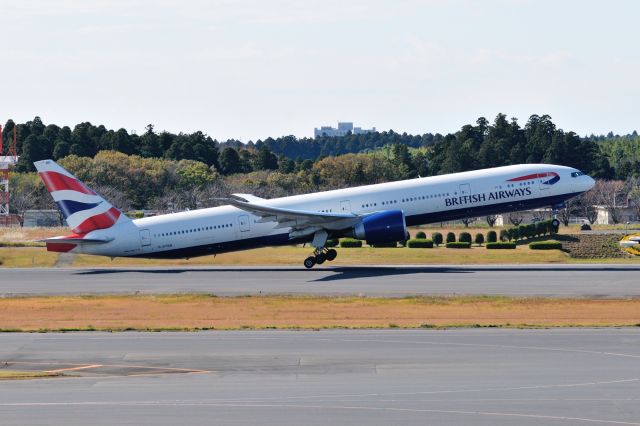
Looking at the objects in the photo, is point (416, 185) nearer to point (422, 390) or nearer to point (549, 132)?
point (422, 390)

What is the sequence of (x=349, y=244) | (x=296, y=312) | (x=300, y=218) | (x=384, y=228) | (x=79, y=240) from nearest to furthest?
(x=296, y=312) < (x=384, y=228) < (x=300, y=218) < (x=79, y=240) < (x=349, y=244)

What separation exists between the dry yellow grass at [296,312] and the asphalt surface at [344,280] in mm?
2377

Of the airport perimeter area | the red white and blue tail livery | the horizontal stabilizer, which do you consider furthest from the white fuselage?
the airport perimeter area

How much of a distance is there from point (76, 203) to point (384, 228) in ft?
58.3

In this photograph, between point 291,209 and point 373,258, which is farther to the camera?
point 373,258

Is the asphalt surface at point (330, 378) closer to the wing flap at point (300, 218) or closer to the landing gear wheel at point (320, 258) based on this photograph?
the wing flap at point (300, 218)

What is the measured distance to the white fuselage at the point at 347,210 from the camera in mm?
58125

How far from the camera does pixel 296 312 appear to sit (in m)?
40.6

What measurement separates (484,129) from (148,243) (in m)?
131

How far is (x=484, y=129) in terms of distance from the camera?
18325 cm

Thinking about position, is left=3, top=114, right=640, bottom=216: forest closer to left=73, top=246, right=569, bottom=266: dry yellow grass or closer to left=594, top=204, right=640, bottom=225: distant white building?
left=594, top=204, right=640, bottom=225: distant white building

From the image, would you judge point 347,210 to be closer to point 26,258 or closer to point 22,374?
point 26,258

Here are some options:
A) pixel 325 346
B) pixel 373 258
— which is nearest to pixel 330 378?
pixel 325 346

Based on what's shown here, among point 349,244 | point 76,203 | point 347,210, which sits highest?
Result: point 76,203
